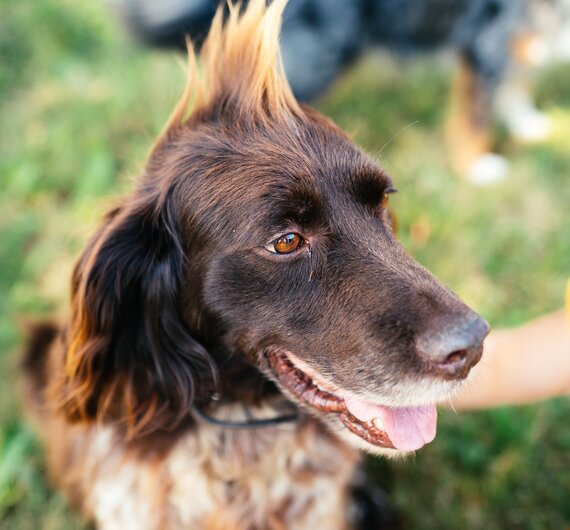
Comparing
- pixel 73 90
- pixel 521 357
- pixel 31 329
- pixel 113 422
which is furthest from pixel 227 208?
pixel 73 90

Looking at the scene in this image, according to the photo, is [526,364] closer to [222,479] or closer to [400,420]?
[400,420]

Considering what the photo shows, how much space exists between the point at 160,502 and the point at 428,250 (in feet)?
7.28

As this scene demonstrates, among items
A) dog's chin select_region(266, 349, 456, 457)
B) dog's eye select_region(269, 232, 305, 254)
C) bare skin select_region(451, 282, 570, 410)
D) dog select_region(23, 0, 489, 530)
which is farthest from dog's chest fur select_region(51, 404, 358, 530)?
dog's eye select_region(269, 232, 305, 254)

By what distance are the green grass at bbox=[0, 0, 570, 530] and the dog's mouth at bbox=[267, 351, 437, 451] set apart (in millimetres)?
947

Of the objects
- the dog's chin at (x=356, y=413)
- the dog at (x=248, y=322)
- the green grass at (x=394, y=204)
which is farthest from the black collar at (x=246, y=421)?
the green grass at (x=394, y=204)

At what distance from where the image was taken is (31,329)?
289cm

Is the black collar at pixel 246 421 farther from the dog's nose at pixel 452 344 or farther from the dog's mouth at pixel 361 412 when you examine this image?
the dog's nose at pixel 452 344

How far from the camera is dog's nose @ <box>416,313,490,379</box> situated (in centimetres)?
154

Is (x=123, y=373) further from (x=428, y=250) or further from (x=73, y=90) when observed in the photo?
(x=73, y=90)

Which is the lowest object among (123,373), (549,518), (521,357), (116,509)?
(549,518)

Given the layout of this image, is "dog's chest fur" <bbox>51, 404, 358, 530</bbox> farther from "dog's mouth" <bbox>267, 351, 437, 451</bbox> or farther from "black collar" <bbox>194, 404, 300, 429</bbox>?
"dog's mouth" <bbox>267, 351, 437, 451</bbox>

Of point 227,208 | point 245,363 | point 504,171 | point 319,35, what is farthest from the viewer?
point 504,171

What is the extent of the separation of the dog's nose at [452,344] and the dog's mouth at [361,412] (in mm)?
300

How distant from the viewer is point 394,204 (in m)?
3.92
